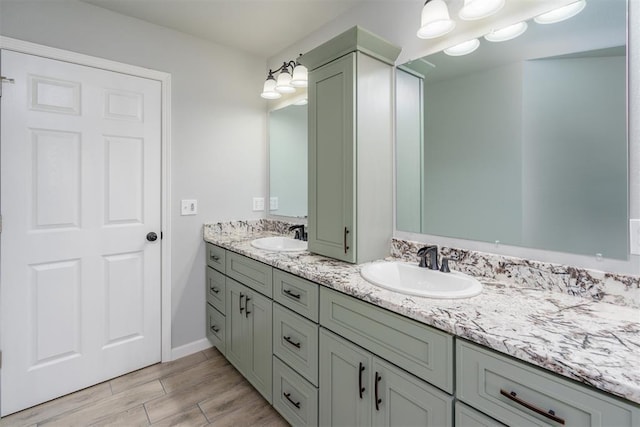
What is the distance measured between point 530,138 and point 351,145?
2.47ft

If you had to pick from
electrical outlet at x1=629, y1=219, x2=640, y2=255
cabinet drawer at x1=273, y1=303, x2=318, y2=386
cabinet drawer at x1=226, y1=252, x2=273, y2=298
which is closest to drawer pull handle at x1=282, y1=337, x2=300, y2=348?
cabinet drawer at x1=273, y1=303, x2=318, y2=386

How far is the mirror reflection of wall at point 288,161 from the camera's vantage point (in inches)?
91.0

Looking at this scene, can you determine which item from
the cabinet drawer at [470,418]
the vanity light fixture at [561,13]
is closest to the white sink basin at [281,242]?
the cabinet drawer at [470,418]

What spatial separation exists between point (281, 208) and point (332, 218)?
40.0 inches

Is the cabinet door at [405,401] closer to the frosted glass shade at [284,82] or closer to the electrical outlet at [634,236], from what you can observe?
the electrical outlet at [634,236]

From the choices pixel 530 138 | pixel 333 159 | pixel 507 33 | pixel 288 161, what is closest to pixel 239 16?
pixel 288 161

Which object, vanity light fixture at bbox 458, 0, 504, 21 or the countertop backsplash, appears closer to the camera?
the countertop backsplash

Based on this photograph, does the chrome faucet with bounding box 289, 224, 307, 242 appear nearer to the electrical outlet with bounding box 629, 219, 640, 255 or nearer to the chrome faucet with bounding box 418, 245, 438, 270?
the chrome faucet with bounding box 418, 245, 438, 270

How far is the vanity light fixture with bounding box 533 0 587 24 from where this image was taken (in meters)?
1.12

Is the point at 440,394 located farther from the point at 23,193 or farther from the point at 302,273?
the point at 23,193

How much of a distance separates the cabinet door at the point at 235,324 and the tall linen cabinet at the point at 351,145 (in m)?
0.61

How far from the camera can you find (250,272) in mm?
1808

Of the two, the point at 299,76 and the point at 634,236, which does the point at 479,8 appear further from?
the point at 299,76

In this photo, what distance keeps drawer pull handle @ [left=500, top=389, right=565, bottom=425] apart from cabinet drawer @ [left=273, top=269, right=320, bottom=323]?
0.76 meters
